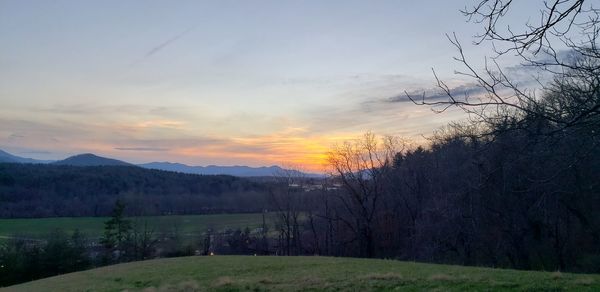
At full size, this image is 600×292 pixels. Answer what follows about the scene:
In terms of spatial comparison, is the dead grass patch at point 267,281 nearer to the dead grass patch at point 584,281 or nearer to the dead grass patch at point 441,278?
the dead grass patch at point 441,278

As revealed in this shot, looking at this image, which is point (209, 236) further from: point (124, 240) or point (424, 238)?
point (424, 238)

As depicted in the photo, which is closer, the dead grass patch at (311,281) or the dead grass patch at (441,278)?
the dead grass patch at (441,278)

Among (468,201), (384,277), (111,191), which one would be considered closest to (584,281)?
(384,277)

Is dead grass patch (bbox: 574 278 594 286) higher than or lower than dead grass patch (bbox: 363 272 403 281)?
higher

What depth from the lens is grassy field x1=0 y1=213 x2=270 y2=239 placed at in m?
72.5

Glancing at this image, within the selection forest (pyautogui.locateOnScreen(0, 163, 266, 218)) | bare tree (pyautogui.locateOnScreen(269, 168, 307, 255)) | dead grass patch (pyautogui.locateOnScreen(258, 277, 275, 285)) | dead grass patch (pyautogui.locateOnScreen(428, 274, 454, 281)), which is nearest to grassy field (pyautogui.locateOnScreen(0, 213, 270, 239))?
forest (pyautogui.locateOnScreen(0, 163, 266, 218))

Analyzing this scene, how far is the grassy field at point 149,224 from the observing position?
72500 mm

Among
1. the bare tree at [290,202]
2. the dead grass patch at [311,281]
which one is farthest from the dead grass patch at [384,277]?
the bare tree at [290,202]

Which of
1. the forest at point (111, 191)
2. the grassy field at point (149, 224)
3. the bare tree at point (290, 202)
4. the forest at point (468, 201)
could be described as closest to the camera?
the forest at point (468, 201)

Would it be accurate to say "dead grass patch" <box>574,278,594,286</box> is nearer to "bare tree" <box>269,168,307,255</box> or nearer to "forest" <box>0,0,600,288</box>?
"forest" <box>0,0,600,288</box>

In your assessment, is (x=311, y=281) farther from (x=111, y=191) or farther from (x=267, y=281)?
(x=111, y=191)

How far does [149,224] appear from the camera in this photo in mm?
77438

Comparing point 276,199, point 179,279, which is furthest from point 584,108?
point 276,199

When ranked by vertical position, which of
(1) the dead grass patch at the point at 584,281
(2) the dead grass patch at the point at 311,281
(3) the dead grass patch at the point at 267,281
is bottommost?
(3) the dead grass patch at the point at 267,281
